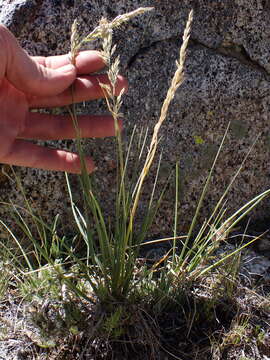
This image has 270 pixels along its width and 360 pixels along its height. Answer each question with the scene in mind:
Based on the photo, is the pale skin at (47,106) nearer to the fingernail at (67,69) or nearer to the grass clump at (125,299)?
the fingernail at (67,69)

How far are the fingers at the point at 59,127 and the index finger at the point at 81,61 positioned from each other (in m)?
0.18

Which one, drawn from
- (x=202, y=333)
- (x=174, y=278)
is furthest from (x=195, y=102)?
(x=202, y=333)

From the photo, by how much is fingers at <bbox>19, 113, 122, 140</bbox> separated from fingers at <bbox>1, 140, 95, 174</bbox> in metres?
0.05

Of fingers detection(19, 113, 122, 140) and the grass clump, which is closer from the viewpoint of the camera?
the grass clump

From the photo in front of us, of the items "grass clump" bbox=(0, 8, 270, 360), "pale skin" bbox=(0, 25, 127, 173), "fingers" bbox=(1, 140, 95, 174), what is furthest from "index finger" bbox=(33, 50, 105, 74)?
"fingers" bbox=(1, 140, 95, 174)

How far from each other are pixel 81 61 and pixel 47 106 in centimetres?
21

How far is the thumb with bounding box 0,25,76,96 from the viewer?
169 centimetres

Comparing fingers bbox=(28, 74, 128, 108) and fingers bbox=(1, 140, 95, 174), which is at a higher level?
fingers bbox=(28, 74, 128, 108)

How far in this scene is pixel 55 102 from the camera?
73.9 inches

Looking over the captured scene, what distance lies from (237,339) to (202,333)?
0.40 ft

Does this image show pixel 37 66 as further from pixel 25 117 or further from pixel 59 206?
→ pixel 59 206

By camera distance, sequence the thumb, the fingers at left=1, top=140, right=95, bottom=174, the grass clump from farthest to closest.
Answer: the fingers at left=1, top=140, right=95, bottom=174
the thumb
the grass clump

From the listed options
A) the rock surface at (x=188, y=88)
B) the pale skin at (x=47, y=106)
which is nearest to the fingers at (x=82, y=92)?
the pale skin at (x=47, y=106)

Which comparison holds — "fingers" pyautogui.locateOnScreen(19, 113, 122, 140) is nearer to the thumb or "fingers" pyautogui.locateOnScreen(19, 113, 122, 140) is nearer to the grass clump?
the thumb
